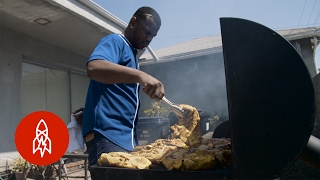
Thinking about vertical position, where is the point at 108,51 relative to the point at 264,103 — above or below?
above

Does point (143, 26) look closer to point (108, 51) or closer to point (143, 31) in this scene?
point (143, 31)

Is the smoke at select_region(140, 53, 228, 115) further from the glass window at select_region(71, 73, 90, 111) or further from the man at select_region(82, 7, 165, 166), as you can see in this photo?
the man at select_region(82, 7, 165, 166)

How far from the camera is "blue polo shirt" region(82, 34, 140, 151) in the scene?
1.64 metres

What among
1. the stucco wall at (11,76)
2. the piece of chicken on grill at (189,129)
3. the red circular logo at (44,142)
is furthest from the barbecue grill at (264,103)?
the stucco wall at (11,76)

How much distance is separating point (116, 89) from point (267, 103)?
1.02m

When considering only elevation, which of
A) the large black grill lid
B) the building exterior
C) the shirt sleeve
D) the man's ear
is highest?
the building exterior

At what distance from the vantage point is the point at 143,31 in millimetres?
1887

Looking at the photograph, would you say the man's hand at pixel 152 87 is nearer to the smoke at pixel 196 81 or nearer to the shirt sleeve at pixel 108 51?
the shirt sleeve at pixel 108 51

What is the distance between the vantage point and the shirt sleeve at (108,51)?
147cm

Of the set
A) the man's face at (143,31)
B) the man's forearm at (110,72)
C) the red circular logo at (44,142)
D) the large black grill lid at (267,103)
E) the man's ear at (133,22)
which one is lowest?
the red circular logo at (44,142)

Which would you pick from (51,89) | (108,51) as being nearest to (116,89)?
(108,51)

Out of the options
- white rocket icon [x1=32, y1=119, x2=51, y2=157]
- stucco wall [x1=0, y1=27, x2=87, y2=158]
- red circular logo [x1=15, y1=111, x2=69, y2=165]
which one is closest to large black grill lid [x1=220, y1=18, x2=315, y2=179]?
red circular logo [x1=15, y1=111, x2=69, y2=165]

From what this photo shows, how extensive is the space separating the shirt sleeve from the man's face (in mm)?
247

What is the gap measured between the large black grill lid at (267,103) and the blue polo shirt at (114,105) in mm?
808
